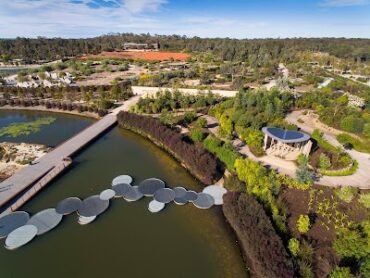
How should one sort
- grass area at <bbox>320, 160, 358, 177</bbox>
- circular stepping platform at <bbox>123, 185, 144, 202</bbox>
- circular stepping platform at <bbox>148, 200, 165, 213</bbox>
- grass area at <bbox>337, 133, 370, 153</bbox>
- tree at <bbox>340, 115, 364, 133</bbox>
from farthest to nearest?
tree at <bbox>340, 115, 364, 133</bbox> < grass area at <bbox>337, 133, 370, 153</bbox> < grass area at <bbox>320, 160, 358, 177</bbox> < circular stepping platform at <bbox>123, 185, 144, 202</bbox> < circular stepping platform at <bbox>148, 200, 165, 213</bbox>

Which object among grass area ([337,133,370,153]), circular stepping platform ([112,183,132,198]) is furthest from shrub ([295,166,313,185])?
circular stepping platform ([112,183,132,198])

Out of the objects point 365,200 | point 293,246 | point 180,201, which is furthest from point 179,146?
point 365,200

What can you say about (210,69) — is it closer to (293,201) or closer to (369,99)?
(369,99)

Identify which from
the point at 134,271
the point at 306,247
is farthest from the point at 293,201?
the point at 134,271

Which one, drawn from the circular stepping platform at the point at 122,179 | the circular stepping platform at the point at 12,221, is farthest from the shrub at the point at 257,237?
the circular stepping platform at the point at 12,221

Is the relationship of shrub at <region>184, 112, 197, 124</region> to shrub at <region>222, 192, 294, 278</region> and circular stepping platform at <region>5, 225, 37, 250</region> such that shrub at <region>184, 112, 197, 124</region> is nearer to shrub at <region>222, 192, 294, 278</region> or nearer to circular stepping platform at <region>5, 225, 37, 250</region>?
shrub at <region>222, 192, 294, 278</region>

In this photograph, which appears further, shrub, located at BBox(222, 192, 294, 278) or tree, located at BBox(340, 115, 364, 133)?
tree, located at BBox(340, 115, 364, 133)

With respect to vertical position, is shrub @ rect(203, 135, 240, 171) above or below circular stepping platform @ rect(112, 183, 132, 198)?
above
